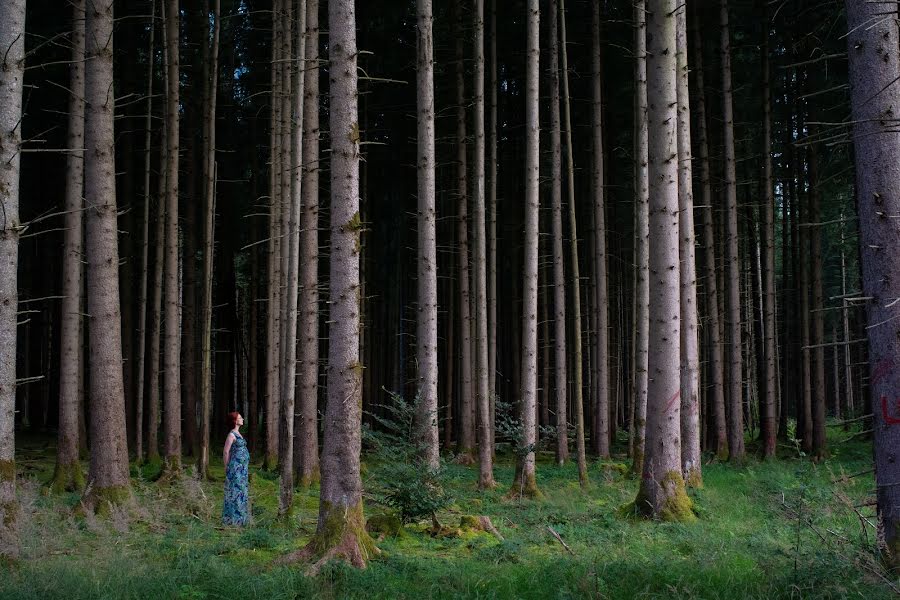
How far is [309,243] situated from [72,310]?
3.98 meters

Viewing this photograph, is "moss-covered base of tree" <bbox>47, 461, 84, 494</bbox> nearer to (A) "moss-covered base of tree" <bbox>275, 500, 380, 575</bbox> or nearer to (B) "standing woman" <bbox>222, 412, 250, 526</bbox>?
(B) "standing woman" <bbox>222, 412, 250, 526</bbox>

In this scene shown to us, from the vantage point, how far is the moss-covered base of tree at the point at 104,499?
33.8 feet

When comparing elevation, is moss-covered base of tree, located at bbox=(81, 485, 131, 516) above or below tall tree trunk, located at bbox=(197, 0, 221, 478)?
below

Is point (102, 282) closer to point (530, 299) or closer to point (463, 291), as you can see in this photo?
point (530, 299)

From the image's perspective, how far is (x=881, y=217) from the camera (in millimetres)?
6469

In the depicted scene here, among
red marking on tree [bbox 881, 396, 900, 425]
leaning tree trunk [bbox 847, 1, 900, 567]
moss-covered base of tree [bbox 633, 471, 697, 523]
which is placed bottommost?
moss-covered base of tree [bbox 633, 471, 697, 523]

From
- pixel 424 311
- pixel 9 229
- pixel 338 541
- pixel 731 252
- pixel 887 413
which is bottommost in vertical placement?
pixel 338 541

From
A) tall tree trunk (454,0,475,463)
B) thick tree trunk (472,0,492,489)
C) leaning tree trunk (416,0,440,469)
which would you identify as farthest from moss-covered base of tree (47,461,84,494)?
tall tree trunk (454,0,475,463)

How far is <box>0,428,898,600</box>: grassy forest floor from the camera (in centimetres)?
645

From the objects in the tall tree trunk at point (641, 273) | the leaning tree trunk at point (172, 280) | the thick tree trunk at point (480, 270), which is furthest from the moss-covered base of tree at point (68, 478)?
the tall tree trunk at point (641, 273)

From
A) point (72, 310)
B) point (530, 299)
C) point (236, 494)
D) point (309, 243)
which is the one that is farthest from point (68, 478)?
point (530, 299)

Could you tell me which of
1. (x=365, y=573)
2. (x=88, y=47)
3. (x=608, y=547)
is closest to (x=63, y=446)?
(x=88, y=47)

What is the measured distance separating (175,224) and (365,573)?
10.2m

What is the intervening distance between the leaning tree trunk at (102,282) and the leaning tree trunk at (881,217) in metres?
9.07
